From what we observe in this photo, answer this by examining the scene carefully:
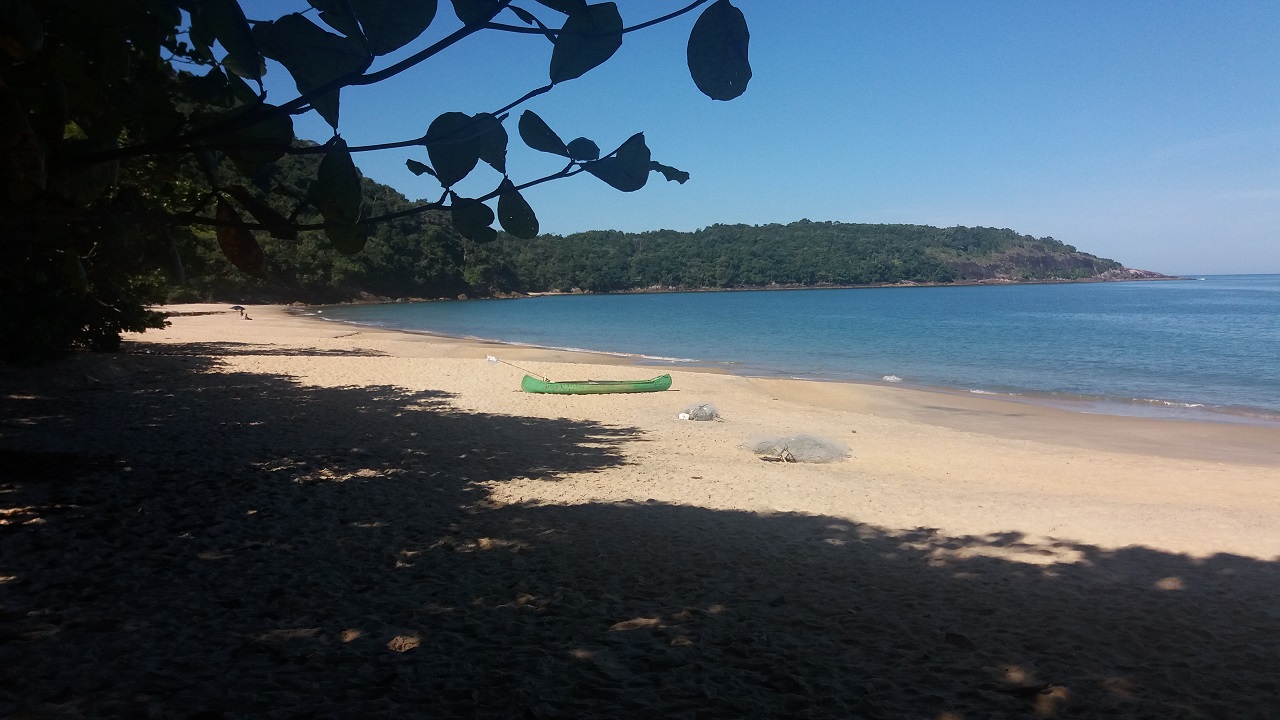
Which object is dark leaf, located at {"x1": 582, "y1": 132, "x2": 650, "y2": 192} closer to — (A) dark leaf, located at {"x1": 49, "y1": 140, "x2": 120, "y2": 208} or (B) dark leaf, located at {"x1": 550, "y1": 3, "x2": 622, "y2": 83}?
(B) dark leaf, located at {"x1": 550, "y1": 3, "x2": 622, "y2": 83}

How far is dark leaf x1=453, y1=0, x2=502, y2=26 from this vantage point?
3.59 feet

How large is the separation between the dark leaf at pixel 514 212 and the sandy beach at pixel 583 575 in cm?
199

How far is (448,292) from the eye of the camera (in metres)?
85.9

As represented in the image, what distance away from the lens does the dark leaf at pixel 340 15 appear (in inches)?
43.1

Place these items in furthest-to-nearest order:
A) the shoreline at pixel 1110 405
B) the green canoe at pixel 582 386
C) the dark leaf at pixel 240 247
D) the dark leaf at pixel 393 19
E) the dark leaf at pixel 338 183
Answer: the shoreline at pixel 1110 405 → the green canoe at pixel 582 386 → the dark leaf at pixel 240 247 → the dark leaf at pixel 338 183 → the dark leaf at pixel 393 19

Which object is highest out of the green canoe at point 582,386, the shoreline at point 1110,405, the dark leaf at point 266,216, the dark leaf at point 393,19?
the dark leaf at point 393,19

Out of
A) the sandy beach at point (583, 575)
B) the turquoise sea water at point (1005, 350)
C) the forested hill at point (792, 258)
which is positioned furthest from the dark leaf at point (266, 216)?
the forested hill at point (792, 258)

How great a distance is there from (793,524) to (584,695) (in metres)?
3.68

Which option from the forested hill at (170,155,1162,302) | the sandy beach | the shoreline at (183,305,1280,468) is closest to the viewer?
the sandy beach

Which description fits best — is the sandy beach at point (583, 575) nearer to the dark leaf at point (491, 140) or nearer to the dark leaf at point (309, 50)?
the dark leaf at point (491, 140)

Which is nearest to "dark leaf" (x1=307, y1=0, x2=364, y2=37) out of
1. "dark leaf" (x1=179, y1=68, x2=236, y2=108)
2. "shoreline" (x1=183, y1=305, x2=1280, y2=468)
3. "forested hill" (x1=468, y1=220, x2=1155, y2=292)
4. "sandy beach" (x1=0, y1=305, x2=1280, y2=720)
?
"dark leaf" (x1=179, y1=68, x2=236, y2=108)

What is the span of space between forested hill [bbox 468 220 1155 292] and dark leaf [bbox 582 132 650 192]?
294ft

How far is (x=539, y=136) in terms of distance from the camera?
1.22m

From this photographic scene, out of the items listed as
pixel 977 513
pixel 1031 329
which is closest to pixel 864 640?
pixel 977 513
